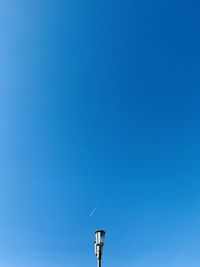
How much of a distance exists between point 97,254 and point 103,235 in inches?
31.3

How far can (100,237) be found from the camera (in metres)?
12.0

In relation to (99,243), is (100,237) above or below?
above

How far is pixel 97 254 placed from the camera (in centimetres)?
1193

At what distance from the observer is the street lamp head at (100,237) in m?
11.9

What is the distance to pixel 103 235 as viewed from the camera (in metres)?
12.1

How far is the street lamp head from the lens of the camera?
39.2 ft

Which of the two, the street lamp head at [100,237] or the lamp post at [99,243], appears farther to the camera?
the street lamp head at [100,237]

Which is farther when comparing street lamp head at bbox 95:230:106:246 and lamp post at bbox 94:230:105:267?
street lamp head at bbox 95:230:106:246
